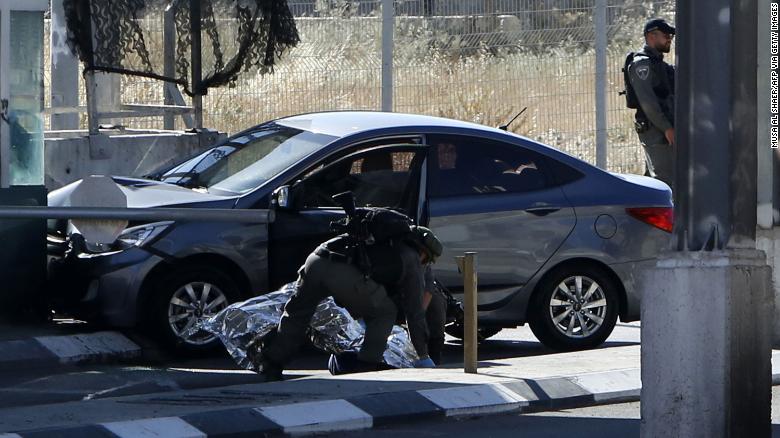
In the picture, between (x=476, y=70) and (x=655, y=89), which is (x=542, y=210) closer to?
(x=655, y=89)

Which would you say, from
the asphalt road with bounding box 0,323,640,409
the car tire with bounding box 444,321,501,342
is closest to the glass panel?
the asphalt road with bounding box 0,323,640,409

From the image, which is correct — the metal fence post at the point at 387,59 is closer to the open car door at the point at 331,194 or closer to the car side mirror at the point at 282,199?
the open car door at the point at 331,194

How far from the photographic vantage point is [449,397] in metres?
7.95

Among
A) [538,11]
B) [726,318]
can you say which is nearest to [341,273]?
[726,318]

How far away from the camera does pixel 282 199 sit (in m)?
9.55

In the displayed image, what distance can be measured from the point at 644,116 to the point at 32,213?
512cm

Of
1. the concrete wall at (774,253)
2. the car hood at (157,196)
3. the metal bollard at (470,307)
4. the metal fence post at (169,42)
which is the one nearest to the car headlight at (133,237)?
the car hood at (157,196)

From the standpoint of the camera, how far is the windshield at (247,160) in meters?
9.91

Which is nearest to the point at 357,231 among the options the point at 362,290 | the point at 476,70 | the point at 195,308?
the point at 362,290

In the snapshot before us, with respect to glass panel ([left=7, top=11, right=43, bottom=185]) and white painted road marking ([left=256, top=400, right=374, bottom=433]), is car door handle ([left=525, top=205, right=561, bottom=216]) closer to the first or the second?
white painted road marking ([left=256, top=400, right=374, bottom=433])

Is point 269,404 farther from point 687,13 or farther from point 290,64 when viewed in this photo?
point 290,64

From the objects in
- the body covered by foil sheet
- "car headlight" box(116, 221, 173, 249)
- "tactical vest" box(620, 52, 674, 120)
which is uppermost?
"tactical vest" box(620, 52, 674, 120)

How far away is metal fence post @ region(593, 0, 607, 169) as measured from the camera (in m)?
15.2

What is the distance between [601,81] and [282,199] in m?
6.74
